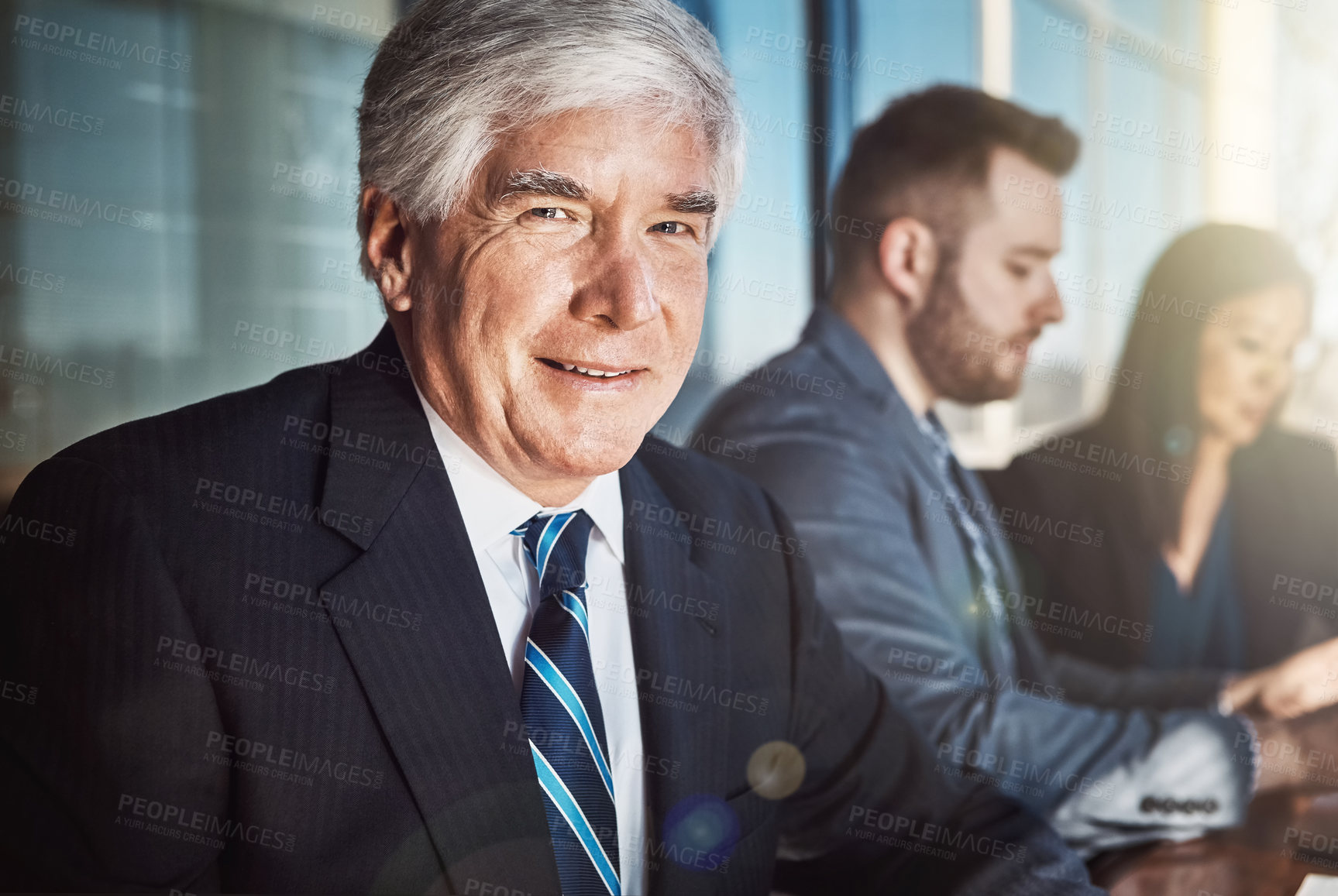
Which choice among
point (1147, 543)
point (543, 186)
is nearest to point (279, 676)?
point (543, 186)

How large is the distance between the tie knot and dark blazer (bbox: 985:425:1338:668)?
1.41 meters


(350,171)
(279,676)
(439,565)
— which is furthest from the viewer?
(350,171)

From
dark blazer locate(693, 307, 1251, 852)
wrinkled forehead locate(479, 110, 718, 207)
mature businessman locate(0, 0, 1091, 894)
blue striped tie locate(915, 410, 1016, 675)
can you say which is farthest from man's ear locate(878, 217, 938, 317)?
wrinkled forehead locate(479, 110, 718, 207)

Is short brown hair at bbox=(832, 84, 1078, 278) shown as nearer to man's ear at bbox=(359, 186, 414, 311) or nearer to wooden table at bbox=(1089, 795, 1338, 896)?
man's ear at bbox=(359, 186, 414, 311)

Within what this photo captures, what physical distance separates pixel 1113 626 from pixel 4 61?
116 inches

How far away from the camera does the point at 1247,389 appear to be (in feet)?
8.62

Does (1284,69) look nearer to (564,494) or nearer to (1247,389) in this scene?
(1247,389)

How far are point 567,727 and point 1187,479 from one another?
81.0 inches

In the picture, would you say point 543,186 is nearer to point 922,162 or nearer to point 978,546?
point 922,162

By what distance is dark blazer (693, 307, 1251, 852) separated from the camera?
7.42 ft

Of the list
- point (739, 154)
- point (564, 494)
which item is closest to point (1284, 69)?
point (739, 154)

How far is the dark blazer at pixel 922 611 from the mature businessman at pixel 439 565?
708 mm

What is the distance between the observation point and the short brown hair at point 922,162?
238cm

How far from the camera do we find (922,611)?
2.30m
